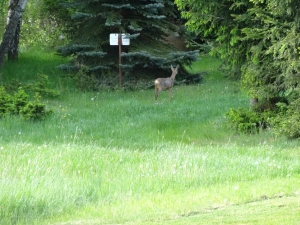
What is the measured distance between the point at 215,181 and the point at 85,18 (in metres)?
17.6

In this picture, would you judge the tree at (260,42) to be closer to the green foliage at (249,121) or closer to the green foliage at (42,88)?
the green foliage at (249,121)

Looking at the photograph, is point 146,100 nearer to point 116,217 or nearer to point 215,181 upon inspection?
point 215,181

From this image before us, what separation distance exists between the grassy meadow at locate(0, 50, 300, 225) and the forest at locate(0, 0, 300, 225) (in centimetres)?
3

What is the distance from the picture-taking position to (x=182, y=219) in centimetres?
758

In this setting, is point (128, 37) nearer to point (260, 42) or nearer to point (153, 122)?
point (153, 122)

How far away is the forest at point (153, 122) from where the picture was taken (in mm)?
8547

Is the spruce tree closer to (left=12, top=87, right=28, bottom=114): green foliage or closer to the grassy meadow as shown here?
the grassy meadow

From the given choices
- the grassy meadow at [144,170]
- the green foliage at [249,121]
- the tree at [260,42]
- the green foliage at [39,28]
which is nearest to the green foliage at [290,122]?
the tree at [260,42]

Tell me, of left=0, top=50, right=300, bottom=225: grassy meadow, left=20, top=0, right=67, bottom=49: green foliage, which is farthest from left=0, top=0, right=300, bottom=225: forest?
left=20, top=0, right=67, bottom=49: green foliage

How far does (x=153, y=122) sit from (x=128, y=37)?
7.29 meters

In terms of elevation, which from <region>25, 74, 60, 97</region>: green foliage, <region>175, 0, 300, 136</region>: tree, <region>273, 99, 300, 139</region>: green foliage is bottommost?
<region>25, 74, 60, 97</region>: green foliage

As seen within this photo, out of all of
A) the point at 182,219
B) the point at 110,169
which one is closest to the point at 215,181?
the point at 110,169

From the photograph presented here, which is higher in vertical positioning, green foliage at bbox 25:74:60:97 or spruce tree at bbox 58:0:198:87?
spruce tree at bbox 58:0:198:87

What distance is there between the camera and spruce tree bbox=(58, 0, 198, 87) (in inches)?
→ 995
